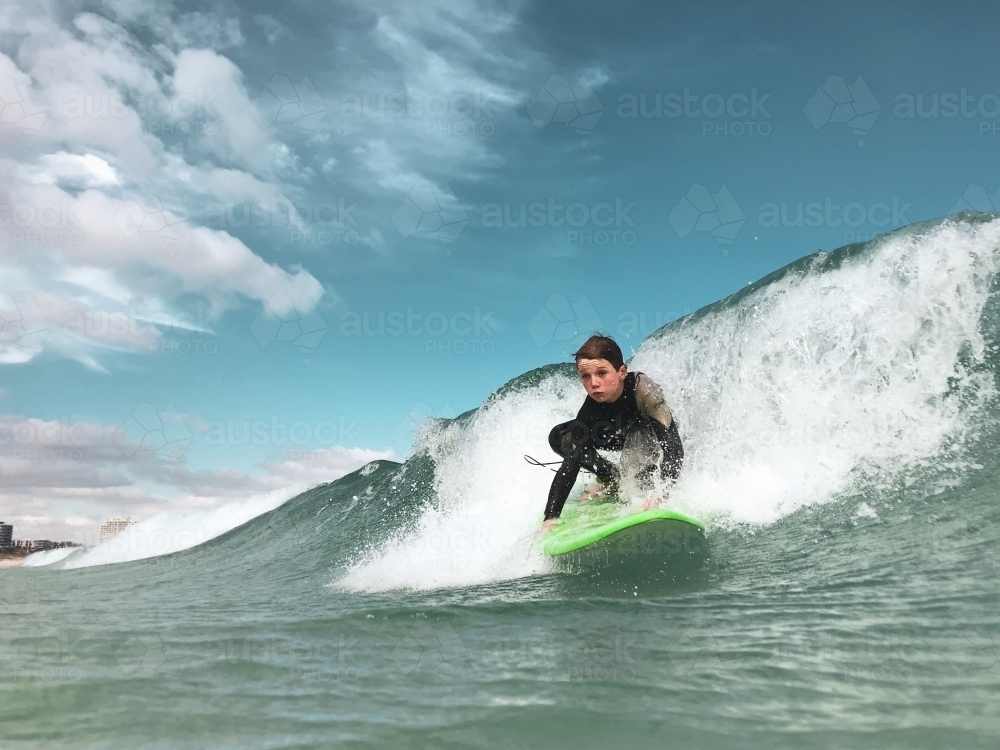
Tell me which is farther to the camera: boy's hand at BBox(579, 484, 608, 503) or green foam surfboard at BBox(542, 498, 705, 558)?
boy's hand at BBox(579, 484, 608, 503)

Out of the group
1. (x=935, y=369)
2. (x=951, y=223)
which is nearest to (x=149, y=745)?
(x=935, y=369)

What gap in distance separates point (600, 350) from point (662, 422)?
71cm

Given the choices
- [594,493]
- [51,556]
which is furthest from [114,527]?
[594,493]

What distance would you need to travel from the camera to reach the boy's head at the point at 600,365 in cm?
527

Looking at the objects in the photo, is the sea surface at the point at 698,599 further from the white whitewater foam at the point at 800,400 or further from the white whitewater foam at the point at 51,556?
the white whitewater foam at the point at 51,556

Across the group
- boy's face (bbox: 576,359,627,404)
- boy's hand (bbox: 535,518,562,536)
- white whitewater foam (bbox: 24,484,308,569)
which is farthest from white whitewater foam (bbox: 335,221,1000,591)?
white whitewater foam (bbox: 24,484,308,569)

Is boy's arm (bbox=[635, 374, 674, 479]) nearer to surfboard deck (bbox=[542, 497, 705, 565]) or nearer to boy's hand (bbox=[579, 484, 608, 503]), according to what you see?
surfboard deck (bbox=[542, 497, 705, 565])

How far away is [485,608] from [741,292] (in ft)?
28.3

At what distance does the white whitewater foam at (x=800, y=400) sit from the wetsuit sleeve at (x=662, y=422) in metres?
0.33

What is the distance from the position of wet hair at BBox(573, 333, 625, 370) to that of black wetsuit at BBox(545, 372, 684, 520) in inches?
9.1

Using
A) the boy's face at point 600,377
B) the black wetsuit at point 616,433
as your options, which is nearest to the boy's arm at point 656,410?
the black wetsuit at point 616,433

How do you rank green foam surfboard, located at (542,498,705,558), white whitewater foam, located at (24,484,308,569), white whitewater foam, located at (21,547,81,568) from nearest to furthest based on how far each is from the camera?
green foam surfboard, located at (542,498,705,558) < white whitewater foam, located at (24,484,308,569) < white whitewater foam, located at (21,547,81,568)

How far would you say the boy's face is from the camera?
526 centimetres

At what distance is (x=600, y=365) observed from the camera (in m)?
5.27
